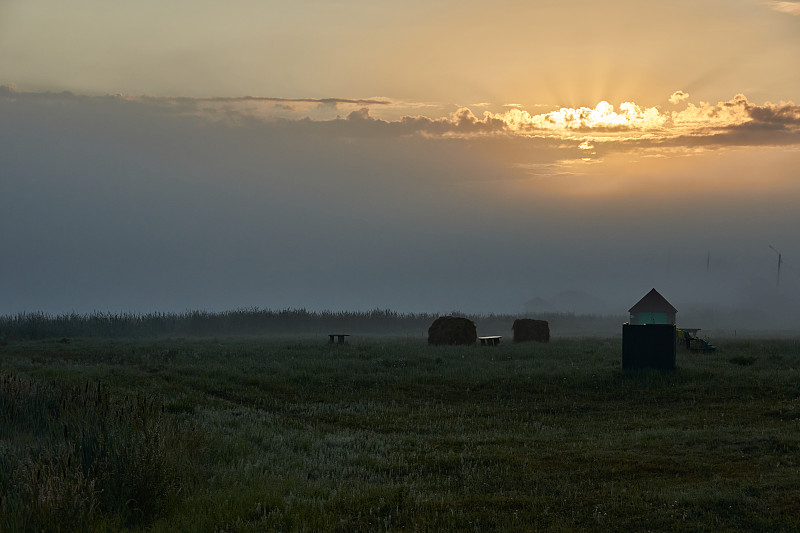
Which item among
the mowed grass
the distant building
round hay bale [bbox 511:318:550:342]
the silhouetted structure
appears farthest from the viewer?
the distant building

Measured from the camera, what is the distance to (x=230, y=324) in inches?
2302

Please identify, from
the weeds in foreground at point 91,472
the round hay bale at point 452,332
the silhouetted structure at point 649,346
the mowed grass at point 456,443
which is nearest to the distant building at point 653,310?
the round hay bale at point 452,332

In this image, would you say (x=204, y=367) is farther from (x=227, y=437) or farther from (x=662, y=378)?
(x=662, y=378)

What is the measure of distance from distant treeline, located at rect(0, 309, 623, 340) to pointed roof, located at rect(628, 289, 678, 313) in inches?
600

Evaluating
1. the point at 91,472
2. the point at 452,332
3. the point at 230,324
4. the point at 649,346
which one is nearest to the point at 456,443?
the point at 91,472

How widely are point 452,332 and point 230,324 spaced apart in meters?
25.2

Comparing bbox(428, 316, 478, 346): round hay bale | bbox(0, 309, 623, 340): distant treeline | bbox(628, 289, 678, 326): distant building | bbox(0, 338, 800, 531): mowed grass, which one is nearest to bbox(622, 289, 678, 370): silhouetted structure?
bbox(0, 338, 800, 531): mowed grass

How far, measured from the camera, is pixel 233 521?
880 cm

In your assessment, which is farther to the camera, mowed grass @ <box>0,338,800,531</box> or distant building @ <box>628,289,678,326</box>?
distant building @ <box>628,289,678,326</box>

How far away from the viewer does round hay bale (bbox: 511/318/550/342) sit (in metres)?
41.8

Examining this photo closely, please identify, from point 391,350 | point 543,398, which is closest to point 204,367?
point 391,350

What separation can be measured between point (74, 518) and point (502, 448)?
813 cm

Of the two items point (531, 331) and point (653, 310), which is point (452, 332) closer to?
point (531, 331)

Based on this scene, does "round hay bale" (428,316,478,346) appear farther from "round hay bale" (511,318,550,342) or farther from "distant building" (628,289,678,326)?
"distant building" (628,289,678,326)
